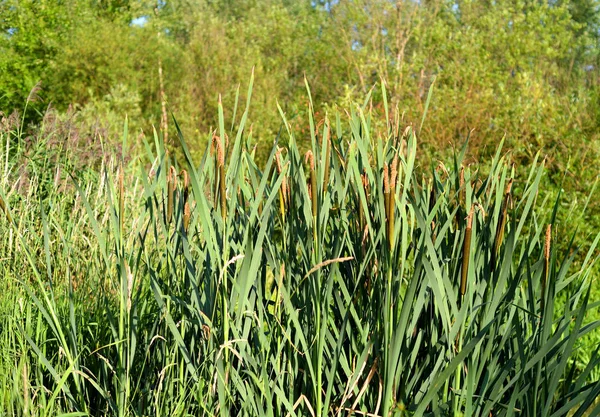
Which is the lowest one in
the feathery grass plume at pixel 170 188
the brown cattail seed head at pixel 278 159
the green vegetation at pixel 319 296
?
the green vegetation at pixel 319 296

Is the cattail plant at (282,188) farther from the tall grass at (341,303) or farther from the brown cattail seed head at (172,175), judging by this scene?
the brown cattail seed head at (172,175)

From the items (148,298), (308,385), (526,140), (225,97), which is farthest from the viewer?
(225,97)

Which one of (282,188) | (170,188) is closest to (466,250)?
(282,188)

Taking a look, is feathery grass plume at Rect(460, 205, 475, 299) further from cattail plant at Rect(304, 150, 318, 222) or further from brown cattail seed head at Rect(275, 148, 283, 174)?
brown cattail seed head at Rect(275, 148, 283, 174)

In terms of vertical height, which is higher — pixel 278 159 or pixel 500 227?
pixel 278 159

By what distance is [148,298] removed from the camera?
2592mm

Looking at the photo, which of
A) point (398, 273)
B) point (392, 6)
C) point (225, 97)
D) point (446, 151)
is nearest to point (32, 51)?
point (225, 97)

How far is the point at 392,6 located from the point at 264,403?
14.5m

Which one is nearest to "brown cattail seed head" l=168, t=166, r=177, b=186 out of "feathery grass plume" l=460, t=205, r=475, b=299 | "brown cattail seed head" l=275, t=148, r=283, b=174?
"brown cattail seed head" l=275, t=148, r=283, b=174

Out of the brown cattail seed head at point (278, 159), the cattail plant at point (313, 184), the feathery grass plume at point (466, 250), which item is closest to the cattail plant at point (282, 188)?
the brown cattail seed head at point (278, 159)

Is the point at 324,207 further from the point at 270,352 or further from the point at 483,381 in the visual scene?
the point at 483,381

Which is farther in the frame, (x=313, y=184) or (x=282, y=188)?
(x=282, y=188)

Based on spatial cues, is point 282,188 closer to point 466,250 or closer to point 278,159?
point 278,159

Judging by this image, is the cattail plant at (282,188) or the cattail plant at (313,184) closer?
the cattail plant at (313,184)
